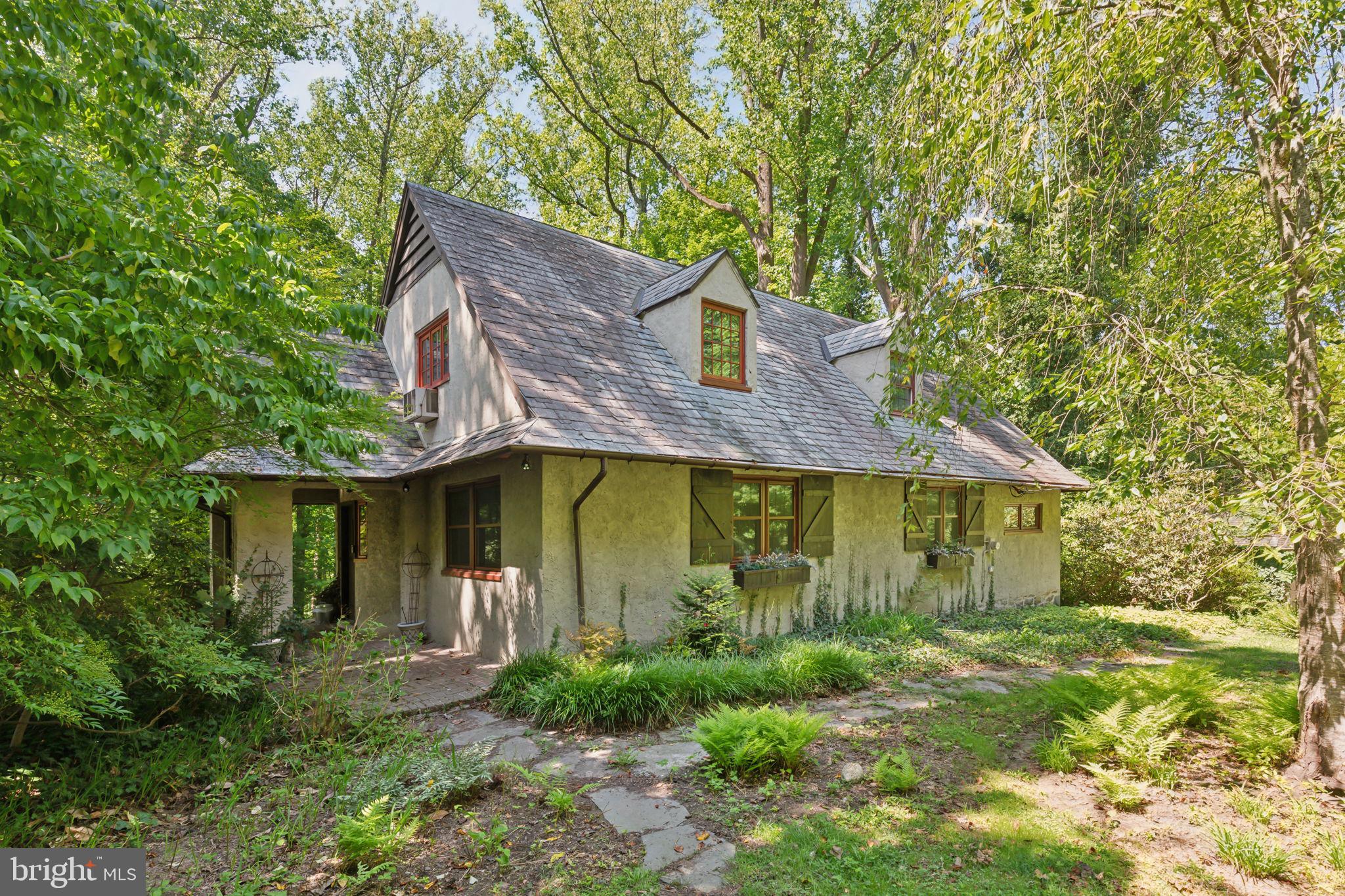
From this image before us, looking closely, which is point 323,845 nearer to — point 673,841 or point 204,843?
point 204,843

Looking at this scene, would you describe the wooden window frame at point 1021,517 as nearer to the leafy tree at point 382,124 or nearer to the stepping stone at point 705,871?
the stepping stone at point 705,871

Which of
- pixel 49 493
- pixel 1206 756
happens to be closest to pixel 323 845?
pixel 49 493

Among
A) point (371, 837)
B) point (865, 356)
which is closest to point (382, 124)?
point (865, 356)

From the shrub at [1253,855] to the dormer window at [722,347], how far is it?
24.7 ft

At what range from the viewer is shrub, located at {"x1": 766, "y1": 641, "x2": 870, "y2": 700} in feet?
22.7

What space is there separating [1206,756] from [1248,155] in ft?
16.2

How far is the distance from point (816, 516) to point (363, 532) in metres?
7.13

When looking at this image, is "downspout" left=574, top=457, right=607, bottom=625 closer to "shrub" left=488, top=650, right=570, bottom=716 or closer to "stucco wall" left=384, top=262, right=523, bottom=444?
"shrub" left=488, top=650, right=570, bottom=716

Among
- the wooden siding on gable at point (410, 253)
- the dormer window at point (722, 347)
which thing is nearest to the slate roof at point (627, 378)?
the dormer window at point (722, 347)

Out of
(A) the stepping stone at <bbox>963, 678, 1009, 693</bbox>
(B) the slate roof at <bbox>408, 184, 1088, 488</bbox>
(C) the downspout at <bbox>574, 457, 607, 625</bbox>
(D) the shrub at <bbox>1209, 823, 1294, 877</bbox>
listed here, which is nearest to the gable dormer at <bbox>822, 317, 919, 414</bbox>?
(B) the slate roof at <bbox>408, 184, 1088, 488</bbox>

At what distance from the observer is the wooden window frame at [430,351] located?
969 centimetres

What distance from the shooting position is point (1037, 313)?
5.92 m

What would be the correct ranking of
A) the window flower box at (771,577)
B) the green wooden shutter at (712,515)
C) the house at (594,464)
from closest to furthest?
the house at (594,464), the green wooden shutter at (712,515), the window flower box at (771,577)

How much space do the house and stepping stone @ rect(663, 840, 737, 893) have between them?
134 inches
